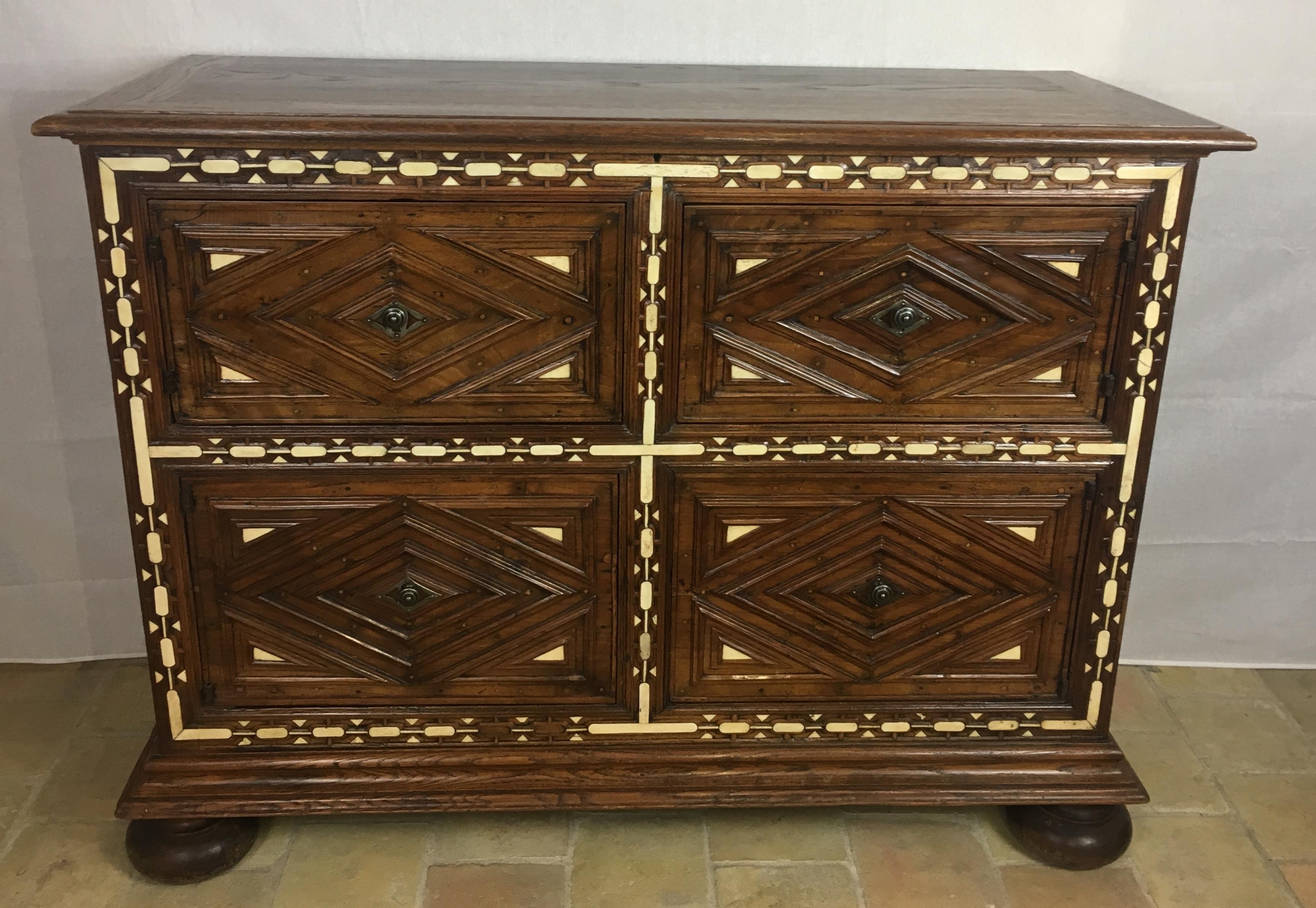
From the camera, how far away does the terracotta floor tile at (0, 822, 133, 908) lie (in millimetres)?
2088

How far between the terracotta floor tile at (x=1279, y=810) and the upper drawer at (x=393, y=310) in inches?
57.6

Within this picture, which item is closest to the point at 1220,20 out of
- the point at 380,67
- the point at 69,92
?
the point at 380,67

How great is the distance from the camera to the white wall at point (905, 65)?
2.35 m

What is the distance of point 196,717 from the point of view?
2.07 meters

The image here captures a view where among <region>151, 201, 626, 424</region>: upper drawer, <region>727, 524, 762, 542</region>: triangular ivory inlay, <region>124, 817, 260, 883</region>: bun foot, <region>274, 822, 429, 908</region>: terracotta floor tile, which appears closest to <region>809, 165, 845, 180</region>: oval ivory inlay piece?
<region>151, 201, 626, 424</region>: upper drawer

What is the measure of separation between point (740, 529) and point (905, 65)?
1.03 metres

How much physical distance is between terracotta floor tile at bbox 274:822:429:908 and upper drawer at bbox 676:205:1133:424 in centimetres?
95

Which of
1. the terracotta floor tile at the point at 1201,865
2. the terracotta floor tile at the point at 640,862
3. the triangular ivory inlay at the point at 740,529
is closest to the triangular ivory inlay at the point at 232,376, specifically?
the triangular ivory inlay at the point at 740,529

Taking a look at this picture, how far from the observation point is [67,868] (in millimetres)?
2154

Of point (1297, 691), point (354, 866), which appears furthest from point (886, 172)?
point (1297, 691)

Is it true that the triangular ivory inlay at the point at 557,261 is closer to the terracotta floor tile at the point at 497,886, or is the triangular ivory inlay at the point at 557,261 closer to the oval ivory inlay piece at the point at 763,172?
the oval ivory inlay piece at the point at 763,172

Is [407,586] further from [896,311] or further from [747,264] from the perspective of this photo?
[896,311]

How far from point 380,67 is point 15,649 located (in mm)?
1547

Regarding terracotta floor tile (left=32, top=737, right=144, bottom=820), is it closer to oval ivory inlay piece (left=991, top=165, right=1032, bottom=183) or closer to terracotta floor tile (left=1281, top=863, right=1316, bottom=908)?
oval ivory inlay piece (left=991, top=165, right=1032, bottom=183)
